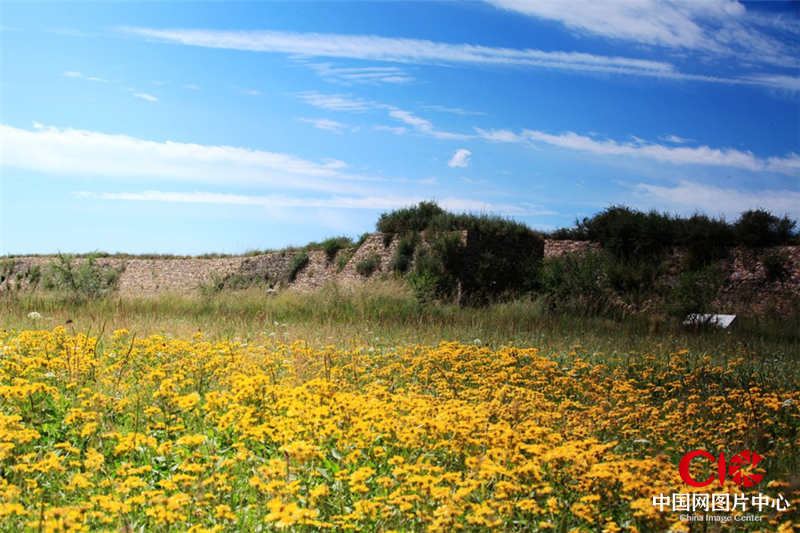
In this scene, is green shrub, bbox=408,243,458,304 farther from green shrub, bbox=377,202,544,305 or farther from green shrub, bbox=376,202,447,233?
green shrub, bbox=376,202,447,233

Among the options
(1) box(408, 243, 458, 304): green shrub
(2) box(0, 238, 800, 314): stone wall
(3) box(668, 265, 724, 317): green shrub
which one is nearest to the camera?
(3) box(668, 265, 724, 317): green shrub

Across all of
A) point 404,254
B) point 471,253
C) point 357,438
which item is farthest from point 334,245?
point 357,438

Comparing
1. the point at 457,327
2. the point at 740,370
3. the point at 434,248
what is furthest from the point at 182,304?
the point at 740,370

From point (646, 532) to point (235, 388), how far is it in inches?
113

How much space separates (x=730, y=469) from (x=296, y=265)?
2166cm

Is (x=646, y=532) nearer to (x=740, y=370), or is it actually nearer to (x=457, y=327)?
(x=740, y=370)

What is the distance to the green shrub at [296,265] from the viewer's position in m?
24.8

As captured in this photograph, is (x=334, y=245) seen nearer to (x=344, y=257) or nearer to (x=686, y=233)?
(x=344, y=257)

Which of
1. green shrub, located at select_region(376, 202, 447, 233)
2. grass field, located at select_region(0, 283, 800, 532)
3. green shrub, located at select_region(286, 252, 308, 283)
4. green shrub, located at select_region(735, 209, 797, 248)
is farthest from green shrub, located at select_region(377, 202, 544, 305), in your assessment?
grass field, located at select_region(0, 283, 800, 532)

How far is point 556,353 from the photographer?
29.1 feet

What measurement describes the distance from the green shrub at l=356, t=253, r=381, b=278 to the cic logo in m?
17.6

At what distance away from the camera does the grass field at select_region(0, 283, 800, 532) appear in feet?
9.77

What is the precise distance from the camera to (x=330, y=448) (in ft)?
12.3

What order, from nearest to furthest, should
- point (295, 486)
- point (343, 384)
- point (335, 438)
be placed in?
point (295, 486), point (335, 438), point (343, 384)
